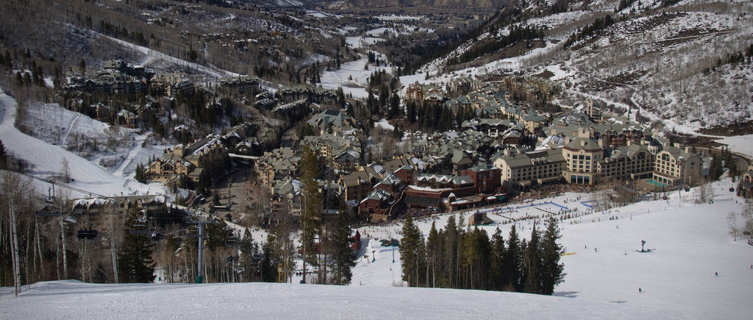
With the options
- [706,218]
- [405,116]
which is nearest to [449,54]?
[405,116]

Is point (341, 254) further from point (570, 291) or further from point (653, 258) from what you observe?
point (653, 258)

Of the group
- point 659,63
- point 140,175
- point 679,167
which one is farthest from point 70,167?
point 659,63

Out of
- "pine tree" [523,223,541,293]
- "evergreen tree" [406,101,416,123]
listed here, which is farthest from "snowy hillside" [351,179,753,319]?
"evergreen tree" [406,101,416,123]

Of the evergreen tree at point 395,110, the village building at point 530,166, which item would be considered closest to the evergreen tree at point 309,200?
the village building at point 530,166

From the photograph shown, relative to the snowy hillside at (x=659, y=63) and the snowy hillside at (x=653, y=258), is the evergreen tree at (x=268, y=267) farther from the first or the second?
the snowy hillside at (x=659, y=63)

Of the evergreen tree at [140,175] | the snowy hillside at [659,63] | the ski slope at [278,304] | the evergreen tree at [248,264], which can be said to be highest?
the snowy hillside at [659,63]

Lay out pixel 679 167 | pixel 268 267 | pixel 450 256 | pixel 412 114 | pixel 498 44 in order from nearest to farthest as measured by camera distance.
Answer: pixel 450 256 → pixel 268 267 → pixel 679 167 → pixel 412 114 → pixel 498 44
